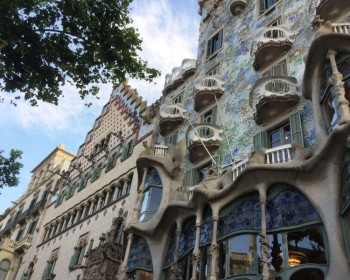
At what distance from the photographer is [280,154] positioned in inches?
492

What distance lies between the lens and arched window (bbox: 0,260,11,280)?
3133 centimetres

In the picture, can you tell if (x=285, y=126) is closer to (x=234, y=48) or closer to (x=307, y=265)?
(x=307, y=265)

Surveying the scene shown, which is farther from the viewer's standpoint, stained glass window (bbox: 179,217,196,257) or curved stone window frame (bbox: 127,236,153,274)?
curved stone window frame (bbox: 127,236,153,274)

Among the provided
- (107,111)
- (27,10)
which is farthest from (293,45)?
(107,111)

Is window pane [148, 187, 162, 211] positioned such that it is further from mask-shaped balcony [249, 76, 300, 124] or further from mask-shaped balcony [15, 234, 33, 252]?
mask-shaped balcony [15, 234, 33, 252]

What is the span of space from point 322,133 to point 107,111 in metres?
24.4

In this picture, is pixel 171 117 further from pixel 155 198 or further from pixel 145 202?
pixel 145 202

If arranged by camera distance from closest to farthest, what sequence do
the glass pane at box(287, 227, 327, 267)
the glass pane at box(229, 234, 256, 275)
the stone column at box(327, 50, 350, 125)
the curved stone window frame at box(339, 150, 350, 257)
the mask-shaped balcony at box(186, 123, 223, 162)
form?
the curved stone window frame at box(339, 150, 350, 257)
the glass pane at box(287, 227, 327, 267)
the stone column at box(327, 50, 350, 125)
the glass pane at box(229, 234, 256, 275)
the mask-shaped balcony at box(186, 123, 223, 162)

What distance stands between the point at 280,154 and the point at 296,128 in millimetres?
1538

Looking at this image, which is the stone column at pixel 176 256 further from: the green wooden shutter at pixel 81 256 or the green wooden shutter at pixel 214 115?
the green wooden shutter at pixel 81 256

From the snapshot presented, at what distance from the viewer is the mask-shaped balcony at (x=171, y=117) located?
69.5ft

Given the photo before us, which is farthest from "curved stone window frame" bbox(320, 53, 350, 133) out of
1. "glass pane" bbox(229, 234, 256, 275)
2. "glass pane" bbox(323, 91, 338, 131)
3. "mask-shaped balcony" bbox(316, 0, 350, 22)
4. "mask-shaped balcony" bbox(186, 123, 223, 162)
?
"mask-shaped balcony" bbox(186, 123, 223, 162)

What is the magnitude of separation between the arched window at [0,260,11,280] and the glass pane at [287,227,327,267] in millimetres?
27775

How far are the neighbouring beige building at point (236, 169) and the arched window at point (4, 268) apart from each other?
15.0ft
